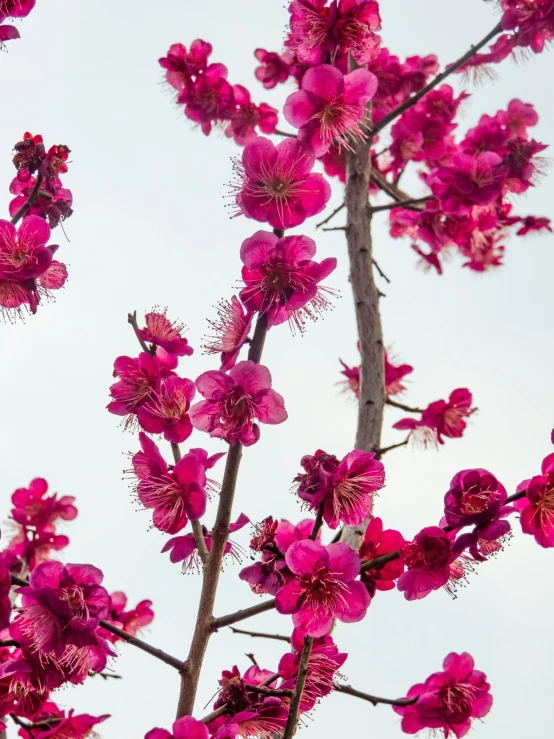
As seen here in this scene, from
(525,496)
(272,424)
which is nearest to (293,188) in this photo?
(272,424)

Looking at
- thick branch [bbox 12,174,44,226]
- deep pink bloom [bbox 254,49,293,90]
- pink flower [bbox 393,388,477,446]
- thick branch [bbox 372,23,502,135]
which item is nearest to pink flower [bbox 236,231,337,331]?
thick branch [bbox 12,174,44,226]

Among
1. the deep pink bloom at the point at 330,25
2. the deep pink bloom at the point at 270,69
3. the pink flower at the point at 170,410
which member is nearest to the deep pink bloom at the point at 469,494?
the pink flower at the point at 170,410

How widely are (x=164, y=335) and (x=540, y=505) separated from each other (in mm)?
884

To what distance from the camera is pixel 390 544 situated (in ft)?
5.38

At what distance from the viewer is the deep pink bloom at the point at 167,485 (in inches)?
61.8

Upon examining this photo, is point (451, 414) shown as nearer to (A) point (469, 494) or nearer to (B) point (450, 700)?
(B) point (450, 700)

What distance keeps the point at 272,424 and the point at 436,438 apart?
160 cm

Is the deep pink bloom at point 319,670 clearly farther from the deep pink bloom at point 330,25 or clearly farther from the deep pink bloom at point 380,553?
the deep pink bloom at point 330,25

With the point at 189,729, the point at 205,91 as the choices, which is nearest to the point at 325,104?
the point at 189,729

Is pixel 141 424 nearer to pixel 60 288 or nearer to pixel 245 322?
pixel 245 322

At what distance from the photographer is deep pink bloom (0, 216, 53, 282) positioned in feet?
6.05

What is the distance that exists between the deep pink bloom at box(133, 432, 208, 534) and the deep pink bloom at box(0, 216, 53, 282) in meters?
0.55

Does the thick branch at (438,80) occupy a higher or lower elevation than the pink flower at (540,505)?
higher

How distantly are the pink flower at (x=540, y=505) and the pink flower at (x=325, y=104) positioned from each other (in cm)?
78
